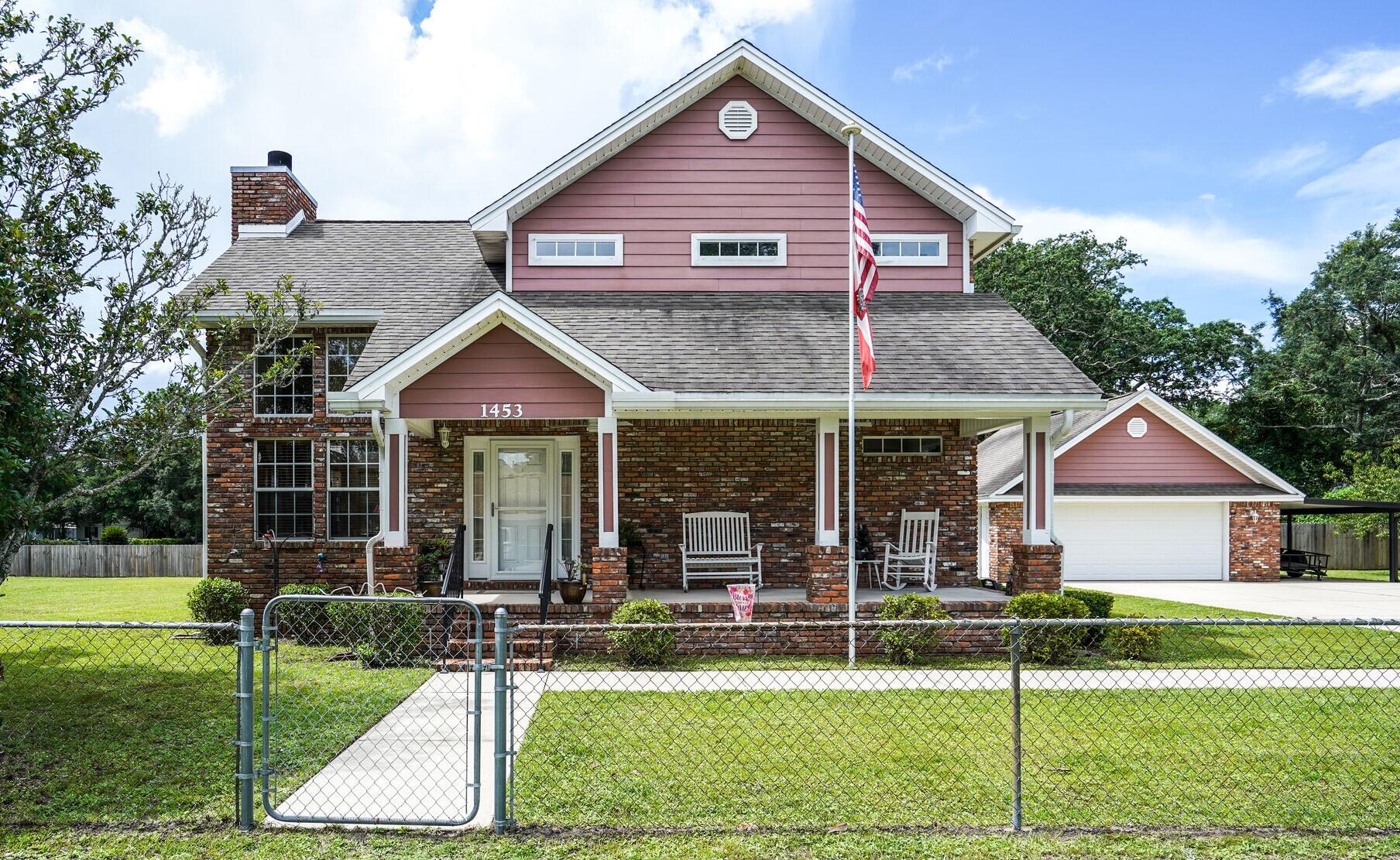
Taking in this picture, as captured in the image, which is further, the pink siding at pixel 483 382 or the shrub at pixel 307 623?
the shrub at pixel 307 623

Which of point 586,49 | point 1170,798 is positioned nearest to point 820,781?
point 1170,798

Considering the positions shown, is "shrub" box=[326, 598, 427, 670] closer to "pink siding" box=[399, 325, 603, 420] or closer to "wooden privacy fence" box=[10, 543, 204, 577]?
"pink siding" box=[399, 325, 603, 420]

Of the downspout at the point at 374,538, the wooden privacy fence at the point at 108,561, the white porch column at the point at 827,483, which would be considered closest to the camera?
the downspout at the point at 374,538

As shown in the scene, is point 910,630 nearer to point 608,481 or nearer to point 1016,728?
point 608,481

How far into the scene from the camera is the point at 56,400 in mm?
8031

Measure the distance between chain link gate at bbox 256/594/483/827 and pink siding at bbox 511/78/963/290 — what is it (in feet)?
18.0

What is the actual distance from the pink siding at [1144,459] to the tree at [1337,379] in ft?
53.1

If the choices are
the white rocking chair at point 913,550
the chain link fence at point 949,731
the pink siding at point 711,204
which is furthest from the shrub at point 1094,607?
the pink siding at point 711,204

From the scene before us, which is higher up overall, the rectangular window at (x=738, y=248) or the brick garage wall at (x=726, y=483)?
the rectangular window at (x=738, y=248)

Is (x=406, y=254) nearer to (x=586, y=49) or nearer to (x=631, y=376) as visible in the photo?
(x=586, y=49)

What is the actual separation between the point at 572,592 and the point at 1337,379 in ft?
119

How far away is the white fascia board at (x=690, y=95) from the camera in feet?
43.2

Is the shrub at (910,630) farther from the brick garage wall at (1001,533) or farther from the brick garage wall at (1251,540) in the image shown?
the brick garage wall at (1251,540)

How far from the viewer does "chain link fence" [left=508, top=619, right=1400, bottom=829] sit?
5285 mm
